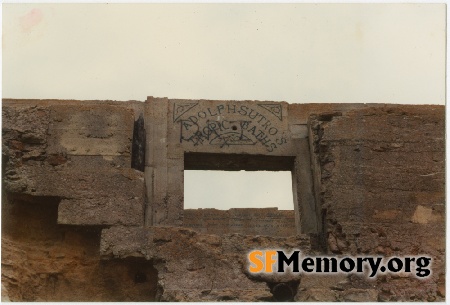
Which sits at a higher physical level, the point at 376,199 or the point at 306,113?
the point at 306,113

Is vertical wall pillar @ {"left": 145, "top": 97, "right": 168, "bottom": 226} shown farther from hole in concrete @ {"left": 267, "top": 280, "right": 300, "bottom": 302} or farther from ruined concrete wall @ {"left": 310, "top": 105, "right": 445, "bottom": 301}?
ruined concrete wall @ {"left": 310, "top": 105, "right": 445, "bottom": 301}

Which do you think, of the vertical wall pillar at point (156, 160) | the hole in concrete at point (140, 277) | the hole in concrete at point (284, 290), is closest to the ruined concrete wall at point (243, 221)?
the vertical wall pillar at point (156, 160)

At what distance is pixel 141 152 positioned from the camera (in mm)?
7840

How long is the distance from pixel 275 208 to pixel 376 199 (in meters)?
7.48

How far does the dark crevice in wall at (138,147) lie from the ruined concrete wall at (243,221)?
649 centimetres

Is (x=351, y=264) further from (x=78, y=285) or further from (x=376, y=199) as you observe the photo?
(x=78, y=285)

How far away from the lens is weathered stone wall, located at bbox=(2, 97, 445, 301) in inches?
276

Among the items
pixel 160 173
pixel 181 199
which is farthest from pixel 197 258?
pixel 160 173

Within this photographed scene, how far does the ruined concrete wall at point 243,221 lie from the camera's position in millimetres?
14391

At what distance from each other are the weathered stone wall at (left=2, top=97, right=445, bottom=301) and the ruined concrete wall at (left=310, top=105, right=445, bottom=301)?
0.04ft

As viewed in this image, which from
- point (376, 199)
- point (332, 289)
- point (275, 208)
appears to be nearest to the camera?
point (332, 289)

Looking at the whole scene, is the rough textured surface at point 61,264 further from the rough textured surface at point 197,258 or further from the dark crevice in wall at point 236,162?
the dark crevice in wall at point 236,162

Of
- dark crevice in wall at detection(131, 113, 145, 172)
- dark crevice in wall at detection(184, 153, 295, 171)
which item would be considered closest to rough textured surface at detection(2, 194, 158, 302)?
dark crevice in wall at detection(131, 113, 145, 172)

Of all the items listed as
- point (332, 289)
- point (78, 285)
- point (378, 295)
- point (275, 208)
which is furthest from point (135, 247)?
point (275, 208)
